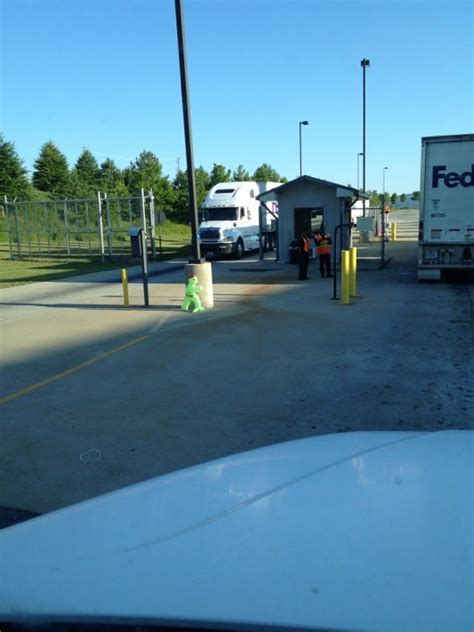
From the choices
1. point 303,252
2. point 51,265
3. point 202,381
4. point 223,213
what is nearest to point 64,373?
point 202,381

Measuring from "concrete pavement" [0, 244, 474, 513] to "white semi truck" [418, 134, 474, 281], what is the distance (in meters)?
2.34

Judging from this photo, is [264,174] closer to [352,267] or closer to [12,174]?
[12,174]

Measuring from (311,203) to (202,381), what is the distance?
57.9 feet

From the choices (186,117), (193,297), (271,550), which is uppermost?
(186,117)

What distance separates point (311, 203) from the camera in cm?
2322

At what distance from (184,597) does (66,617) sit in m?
0.30

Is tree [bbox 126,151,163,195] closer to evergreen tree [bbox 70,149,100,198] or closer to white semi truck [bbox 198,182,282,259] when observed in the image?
evergreen tree [bbox 70,149,100,198]

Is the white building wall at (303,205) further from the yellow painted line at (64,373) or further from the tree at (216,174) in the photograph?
the tree at (216,174)

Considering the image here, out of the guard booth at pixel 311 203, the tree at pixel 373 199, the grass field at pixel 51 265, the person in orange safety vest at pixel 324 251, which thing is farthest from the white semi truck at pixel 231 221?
the tree at pixel 373 199

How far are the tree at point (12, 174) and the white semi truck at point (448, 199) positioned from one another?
39455mm

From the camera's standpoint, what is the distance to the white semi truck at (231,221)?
27.7m

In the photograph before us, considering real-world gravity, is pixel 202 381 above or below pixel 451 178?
below

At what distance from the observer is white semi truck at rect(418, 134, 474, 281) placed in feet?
46.5

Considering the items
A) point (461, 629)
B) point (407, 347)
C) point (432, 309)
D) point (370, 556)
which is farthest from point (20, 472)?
point (432, 309)
